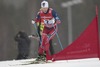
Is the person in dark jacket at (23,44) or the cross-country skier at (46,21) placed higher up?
the cross-country skier at (46,21)

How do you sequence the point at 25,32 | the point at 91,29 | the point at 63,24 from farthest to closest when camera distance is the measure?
the point at 63,24 < the point at 25,32 < the point at 91,29

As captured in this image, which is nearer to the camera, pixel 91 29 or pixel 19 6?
pixel 91 29

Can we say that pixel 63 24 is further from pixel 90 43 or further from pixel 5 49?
pixel 90 43

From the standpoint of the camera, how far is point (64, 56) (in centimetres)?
672

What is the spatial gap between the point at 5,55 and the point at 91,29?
18.6ft

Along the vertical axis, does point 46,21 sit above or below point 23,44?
above

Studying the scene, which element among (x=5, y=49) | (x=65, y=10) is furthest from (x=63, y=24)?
(x=5, y=49)

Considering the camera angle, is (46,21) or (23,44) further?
(23,44)

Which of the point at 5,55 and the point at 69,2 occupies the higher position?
the point at 69,2

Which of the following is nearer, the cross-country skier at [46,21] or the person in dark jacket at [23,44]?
the cross-country skier at [46,21]

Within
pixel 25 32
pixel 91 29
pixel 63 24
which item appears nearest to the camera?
pixel 91 29

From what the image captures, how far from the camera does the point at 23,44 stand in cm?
1071

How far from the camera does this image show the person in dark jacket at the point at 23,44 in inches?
422

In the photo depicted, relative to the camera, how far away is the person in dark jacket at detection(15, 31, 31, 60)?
10709 millimetres
